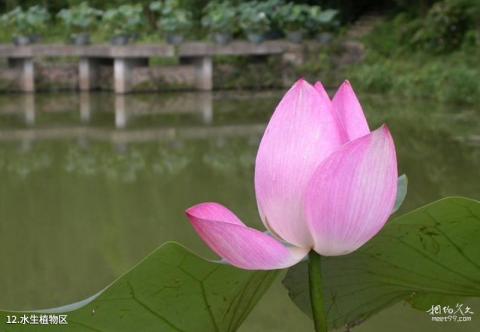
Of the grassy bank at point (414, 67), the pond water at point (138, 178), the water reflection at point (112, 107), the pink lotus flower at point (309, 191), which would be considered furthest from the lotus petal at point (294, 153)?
the grassy bank at point (414, 67)

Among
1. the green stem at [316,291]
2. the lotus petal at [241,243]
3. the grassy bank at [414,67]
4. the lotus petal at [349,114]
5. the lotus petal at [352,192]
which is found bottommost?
the grassy bank at [414,67]

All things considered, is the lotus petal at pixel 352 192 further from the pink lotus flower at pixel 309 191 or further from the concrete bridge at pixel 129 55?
the concrete bridge at pixel 129 55

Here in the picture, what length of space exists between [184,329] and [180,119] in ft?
21.1

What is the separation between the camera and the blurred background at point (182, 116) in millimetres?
2986

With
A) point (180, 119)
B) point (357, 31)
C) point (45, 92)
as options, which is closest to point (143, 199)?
point (180, 119)

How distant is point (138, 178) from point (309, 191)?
13.7 feet

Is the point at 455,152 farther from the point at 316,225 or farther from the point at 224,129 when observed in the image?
the point at 316,225

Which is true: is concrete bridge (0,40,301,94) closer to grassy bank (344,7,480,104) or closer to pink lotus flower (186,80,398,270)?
grassy bank (344,7,480,104)

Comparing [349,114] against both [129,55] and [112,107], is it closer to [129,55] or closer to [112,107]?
[112,107]

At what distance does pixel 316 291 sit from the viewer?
341mm

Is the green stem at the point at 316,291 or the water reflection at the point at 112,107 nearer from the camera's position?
the green stem at the point at 316,291

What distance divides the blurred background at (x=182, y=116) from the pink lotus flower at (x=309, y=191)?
6.02 feet

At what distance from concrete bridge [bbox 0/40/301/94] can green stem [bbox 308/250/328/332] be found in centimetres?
852

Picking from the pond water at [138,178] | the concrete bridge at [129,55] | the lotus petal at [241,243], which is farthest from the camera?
the concrete bridge at [129,55]
